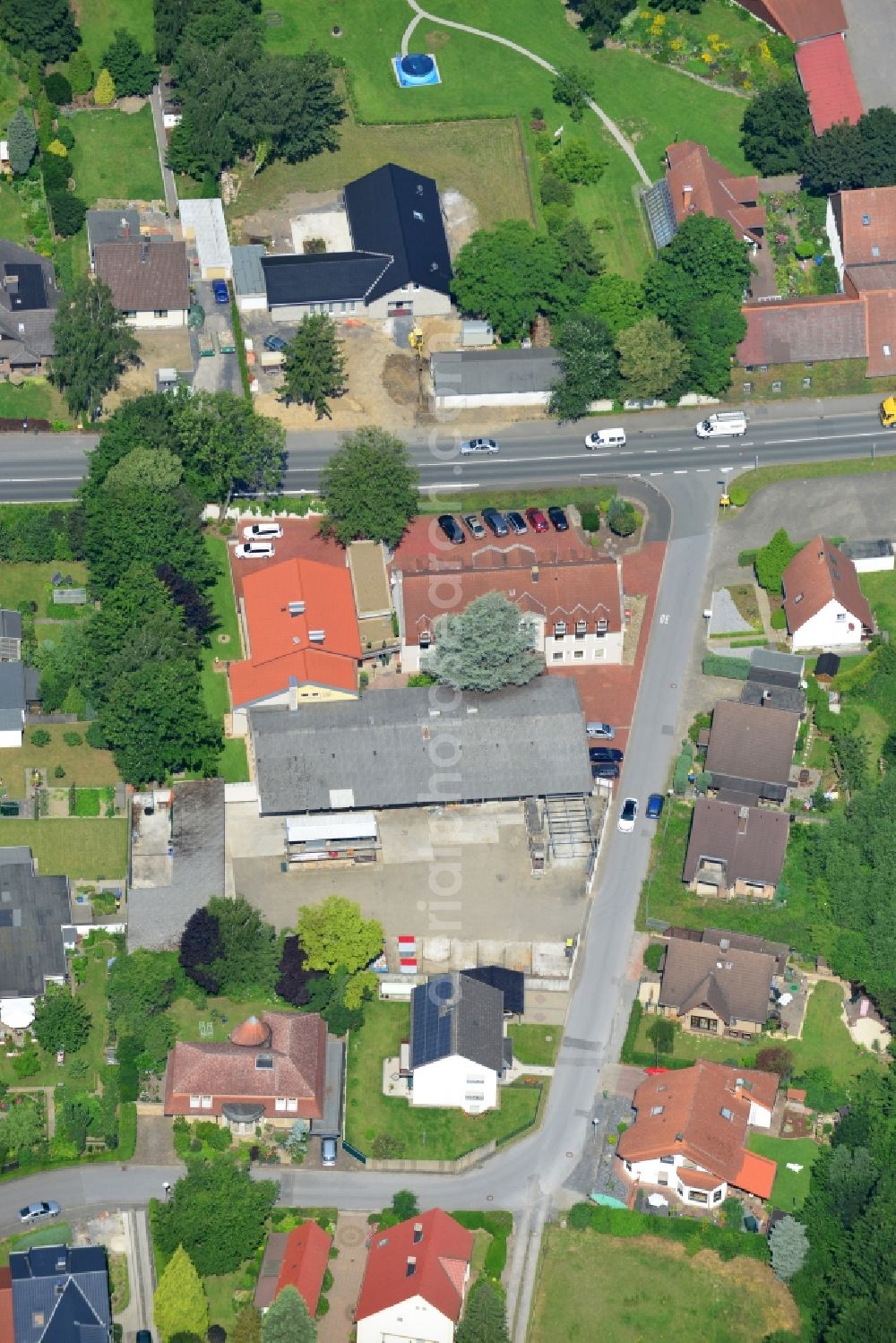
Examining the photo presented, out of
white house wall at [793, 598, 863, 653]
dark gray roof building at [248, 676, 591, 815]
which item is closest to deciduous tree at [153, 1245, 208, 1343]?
dark gray roof building at [248, 676, 591, 815]

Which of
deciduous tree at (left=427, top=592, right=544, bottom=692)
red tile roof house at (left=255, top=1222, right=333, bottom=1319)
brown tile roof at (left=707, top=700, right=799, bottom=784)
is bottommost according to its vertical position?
red tile roof house at (left=255, top=1222, right=333, bottom=1319)

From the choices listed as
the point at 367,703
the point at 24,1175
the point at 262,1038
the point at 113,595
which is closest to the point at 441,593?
the point at 367,703

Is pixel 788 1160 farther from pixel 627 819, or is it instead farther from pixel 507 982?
pixel 627 819

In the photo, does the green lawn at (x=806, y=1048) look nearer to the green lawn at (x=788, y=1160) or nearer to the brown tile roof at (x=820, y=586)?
the green lawn at (x=788, y=1160)

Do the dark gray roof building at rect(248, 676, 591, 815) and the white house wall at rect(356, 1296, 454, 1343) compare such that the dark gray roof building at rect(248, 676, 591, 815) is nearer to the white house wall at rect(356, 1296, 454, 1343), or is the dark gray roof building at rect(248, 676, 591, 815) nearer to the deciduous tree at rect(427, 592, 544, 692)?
the deciduous tree at rect(427, 592, 544, 692)

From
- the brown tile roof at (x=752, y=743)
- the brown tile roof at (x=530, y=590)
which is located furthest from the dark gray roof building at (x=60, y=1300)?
the brown tile roof at (x=752, y=743)

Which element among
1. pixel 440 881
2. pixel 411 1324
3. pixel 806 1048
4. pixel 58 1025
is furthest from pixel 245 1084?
pixel 806 1048

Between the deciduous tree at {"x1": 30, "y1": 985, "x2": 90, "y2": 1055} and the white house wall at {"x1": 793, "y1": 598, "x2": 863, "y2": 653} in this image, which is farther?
the white house wall at {"x1": 793, "y1": 598, "x2": 863, "y2": 653}
